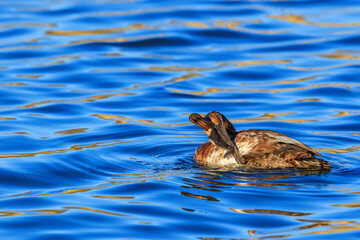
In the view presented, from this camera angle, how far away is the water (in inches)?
250

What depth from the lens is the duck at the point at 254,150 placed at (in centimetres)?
751

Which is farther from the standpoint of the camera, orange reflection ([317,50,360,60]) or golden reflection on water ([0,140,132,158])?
orange reflection ([317,50,360,60])

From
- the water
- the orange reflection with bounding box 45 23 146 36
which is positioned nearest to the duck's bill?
the water

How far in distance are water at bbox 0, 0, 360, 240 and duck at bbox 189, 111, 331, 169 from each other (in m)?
0.13

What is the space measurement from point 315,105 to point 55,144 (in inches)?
168

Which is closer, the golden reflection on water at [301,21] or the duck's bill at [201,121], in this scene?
the duck's bill at [201,121]

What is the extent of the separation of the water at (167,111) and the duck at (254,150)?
134mm

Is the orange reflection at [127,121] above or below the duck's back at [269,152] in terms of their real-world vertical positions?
above

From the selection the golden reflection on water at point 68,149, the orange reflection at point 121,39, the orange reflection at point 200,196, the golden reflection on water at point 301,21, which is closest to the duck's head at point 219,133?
the orange reflection at point 200,196

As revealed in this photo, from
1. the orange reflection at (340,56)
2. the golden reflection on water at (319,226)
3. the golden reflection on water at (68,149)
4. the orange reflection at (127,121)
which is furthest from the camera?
the orange reflection at (340,56)

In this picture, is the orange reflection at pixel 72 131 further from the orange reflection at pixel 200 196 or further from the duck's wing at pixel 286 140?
the orange reflection at pixel 200 196

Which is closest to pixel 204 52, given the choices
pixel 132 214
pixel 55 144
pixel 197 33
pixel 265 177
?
pixel 197 33

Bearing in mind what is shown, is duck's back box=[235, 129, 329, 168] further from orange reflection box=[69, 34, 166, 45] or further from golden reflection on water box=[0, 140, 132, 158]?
orange reflection box=[69, 34, 166, 45]

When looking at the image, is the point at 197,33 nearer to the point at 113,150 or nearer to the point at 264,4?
the point at 264,4
